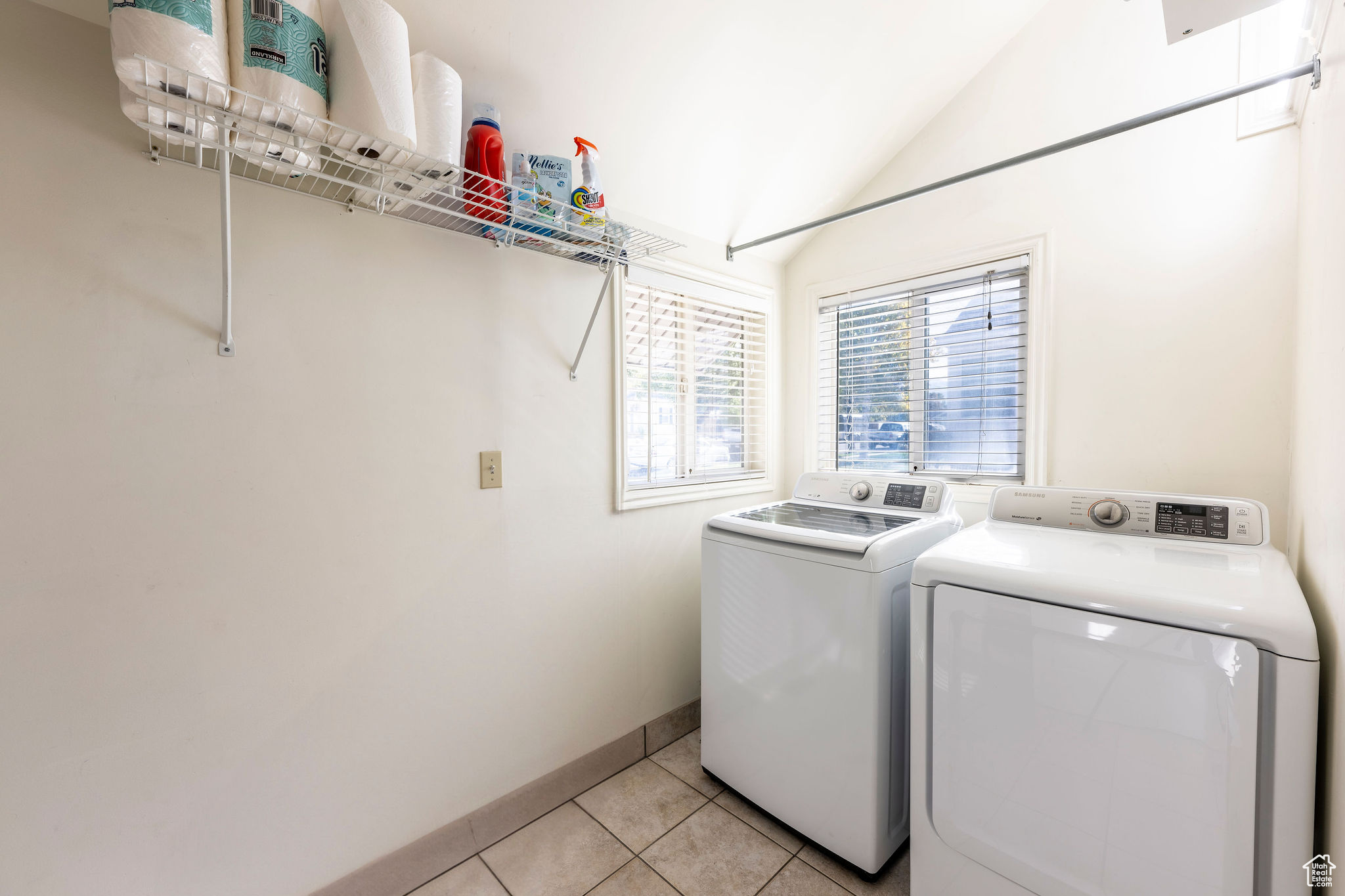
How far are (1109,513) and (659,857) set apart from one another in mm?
1584

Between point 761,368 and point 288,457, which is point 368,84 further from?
point 761,368

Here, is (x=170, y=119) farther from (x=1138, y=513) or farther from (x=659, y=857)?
(x=1138, y=513)

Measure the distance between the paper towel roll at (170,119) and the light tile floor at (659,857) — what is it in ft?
5.96

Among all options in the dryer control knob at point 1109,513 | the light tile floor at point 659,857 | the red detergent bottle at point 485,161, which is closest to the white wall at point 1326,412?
the dryer control knob at point 1109,513

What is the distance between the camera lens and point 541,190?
1370 millimetres

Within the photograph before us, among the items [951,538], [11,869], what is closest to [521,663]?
[11,869]

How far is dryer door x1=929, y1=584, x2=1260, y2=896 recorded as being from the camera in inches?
34.0

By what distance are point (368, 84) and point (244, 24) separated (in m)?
0.18

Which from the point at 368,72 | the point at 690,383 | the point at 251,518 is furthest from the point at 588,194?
the point at 251,518

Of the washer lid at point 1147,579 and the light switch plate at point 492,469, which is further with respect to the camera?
the light switch plate at point 492,469

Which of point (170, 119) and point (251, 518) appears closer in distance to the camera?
point (170, 119)

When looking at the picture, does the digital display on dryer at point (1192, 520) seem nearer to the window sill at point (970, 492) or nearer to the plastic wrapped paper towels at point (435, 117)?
the window sill at point (970, 492)

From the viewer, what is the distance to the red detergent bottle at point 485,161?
1.28 meters

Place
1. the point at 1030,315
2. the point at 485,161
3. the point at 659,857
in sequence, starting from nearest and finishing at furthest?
the point at 485,161, the point at 659,857, the point at 1030,315
